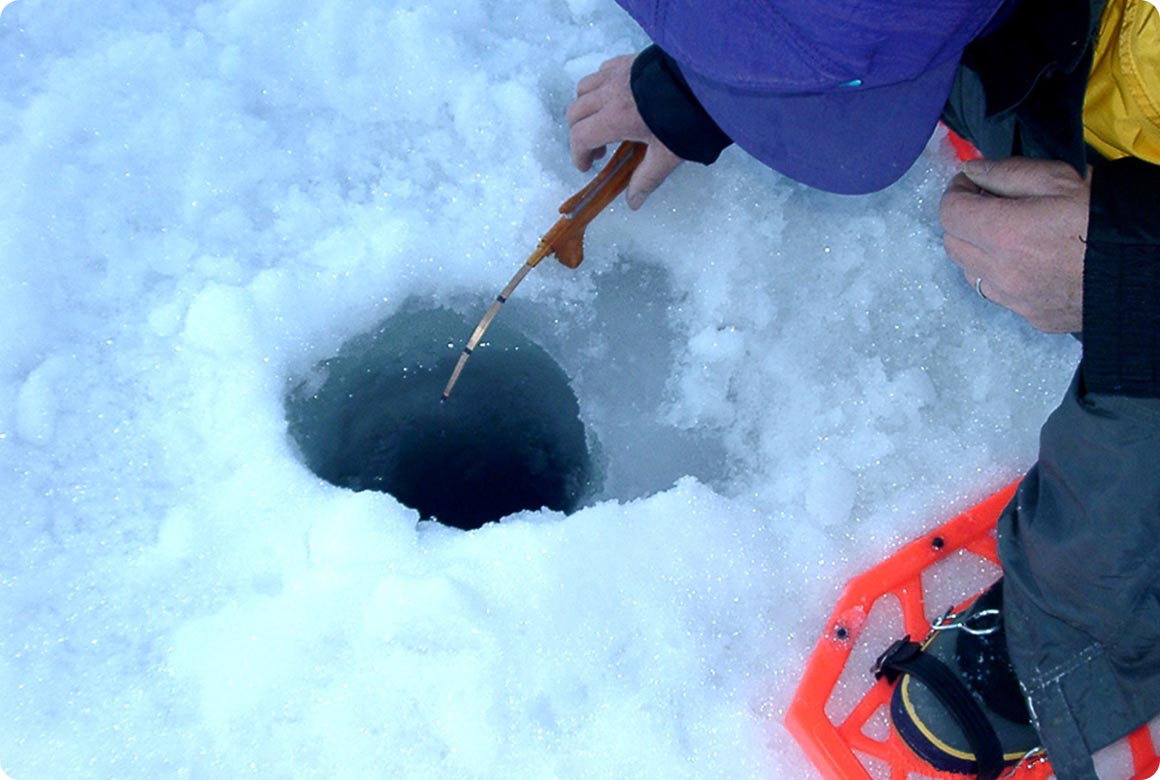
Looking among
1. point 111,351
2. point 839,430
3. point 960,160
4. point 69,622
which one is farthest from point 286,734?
point 960,160

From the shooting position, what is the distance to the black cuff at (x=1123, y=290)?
85 centimetres

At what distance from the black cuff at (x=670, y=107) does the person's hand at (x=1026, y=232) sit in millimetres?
291

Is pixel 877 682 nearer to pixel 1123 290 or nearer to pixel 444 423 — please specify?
pixel 1123 290

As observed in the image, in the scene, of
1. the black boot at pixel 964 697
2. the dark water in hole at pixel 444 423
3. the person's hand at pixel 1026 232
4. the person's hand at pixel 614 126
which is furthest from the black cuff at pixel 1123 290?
the dark water in hole at pixel 444 423

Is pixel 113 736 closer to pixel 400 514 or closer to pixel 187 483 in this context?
pixel 187 483

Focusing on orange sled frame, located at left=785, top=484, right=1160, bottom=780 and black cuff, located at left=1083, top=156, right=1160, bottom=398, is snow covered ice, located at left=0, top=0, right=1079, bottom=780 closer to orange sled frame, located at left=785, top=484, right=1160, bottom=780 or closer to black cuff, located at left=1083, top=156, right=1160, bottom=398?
orange sled frame, located at left=785, top=484, right=1160, bottom=780

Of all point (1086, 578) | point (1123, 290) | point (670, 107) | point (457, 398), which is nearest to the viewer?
point (1123, 290)

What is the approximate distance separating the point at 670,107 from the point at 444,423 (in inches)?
25.6

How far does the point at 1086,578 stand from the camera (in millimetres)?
998

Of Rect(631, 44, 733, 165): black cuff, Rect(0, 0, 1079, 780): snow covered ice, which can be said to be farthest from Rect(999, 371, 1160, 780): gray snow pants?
Rect(631, 44, 733, 165): black cuff

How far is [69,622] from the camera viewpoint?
115 cm

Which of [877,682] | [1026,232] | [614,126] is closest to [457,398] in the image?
[614,126]

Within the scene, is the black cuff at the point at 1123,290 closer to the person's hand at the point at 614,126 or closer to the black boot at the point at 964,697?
the black boot at the point at 964,697

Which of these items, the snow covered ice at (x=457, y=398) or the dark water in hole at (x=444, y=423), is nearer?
the snow covered ice at (x=457, y=398)
